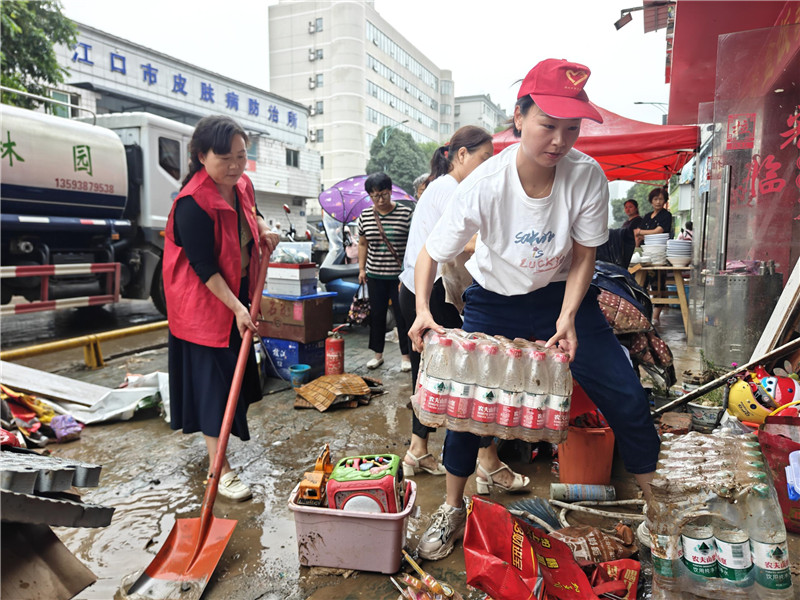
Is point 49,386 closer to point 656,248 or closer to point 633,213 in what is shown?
point 656,248

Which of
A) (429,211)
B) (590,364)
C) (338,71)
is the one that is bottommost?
Result: (590,364)

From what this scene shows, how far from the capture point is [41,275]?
6.32 m

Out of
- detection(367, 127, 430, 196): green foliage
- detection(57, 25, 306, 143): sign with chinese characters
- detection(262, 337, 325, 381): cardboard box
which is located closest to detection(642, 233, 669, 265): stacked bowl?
detection(262, 337, 325, 381): cardboard box

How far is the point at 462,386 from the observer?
1803mm

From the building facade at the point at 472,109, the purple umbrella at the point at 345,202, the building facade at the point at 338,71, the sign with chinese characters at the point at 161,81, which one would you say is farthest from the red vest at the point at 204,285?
the building facade at the point at 472,109

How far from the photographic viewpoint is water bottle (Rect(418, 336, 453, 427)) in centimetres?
182

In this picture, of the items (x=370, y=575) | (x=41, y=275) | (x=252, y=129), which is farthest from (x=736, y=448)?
(x=252, y=129)

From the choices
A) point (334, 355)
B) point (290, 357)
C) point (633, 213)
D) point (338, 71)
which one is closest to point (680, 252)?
point (633, 213)

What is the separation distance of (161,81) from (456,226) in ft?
64.8

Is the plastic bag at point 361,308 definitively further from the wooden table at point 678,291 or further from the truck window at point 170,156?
the truck window at point 170,156

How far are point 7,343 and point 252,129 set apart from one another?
18.1 meters

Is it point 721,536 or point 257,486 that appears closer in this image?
point 721,536

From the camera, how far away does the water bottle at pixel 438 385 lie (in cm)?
182

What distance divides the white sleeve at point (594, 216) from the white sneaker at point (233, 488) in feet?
6.91
